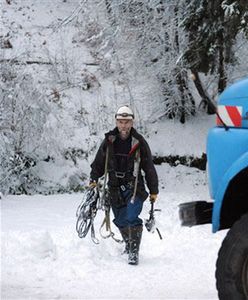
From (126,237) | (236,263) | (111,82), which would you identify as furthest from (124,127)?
(111,82)

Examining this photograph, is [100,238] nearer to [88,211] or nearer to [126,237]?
[88,211]

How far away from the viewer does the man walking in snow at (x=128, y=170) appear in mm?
6219

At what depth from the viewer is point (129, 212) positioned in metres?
6.27

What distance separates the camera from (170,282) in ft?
17.9

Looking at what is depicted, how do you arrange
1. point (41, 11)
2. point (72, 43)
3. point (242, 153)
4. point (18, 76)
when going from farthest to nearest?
1. point (41, 11)
2. point (72, 43)
3. point (18, 76)
4. point (242, 153)

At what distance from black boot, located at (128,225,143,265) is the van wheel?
2519mm

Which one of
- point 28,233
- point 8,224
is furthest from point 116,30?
point 28,233

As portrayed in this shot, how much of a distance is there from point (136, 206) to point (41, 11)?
15.6 m

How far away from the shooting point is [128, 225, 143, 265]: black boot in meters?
6.09

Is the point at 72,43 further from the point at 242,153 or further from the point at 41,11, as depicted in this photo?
the point at 242,153

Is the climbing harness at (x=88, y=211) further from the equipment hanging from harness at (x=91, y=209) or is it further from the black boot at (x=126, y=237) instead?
the black boot at (x=126, y=237)

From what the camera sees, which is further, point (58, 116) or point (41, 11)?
point (41, 11)

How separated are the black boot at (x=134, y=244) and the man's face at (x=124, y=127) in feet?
3.18

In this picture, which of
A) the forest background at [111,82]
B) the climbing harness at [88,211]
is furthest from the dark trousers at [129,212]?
the forest background at [111,82]
